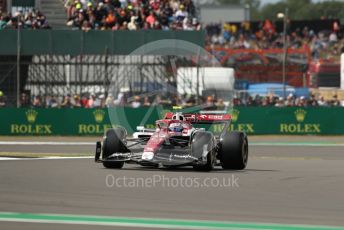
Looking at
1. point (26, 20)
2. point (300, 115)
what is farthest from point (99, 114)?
point (300, 115)

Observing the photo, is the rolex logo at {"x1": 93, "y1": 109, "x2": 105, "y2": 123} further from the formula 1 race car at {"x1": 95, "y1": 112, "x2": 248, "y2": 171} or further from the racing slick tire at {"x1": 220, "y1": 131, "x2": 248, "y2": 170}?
the racing slick tire at {"x1": 220, "y1": 131, "x2": 248, "y2": 170}

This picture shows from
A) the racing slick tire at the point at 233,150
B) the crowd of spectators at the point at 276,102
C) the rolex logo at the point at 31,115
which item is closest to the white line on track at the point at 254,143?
the rolex logo at the point at 31,115

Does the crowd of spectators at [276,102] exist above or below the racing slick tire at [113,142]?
below

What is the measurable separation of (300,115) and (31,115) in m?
9.57

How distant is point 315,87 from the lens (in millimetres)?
48781

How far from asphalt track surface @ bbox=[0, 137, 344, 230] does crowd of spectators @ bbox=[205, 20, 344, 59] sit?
129 feet

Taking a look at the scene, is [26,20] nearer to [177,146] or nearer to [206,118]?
[206,118]

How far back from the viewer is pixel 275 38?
192 ft

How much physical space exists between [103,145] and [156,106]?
645 inches

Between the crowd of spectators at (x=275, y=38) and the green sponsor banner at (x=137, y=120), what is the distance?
23.6 metres

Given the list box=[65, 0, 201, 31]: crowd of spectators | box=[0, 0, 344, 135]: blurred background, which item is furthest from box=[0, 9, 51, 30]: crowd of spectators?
box=[65, 0, 201, 31]: crowd of spectators

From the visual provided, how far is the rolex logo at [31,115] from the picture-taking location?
105 ft

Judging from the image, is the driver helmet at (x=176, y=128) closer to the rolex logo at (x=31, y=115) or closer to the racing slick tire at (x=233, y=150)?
the racing slick tire at (x=233, y=150)

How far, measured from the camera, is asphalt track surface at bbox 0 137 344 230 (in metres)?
10.4
